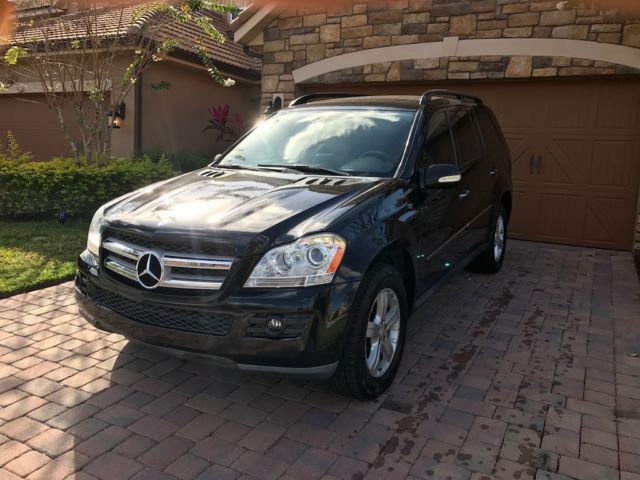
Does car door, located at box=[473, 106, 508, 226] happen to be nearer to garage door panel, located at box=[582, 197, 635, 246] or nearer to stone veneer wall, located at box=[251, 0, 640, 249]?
stone veneer wall, located at box=[251, 0, 640, 249]

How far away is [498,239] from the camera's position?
6340mm

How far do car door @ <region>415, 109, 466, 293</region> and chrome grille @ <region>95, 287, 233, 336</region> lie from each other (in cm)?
153

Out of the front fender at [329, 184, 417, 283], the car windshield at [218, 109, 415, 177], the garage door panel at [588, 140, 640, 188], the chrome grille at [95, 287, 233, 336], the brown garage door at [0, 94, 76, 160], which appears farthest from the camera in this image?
the brown garage door at [0, 94, 76, 160]

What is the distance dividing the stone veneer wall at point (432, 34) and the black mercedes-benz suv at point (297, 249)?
12.7 feet

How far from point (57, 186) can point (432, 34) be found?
5945 millimetres

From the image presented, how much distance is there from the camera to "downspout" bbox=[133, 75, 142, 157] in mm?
11250

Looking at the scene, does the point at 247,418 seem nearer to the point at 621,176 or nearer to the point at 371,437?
the point at 371,437

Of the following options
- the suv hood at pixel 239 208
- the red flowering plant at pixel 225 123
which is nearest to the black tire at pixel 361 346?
the suv hood at pixel 239 208

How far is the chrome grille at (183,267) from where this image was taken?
2.82 meters

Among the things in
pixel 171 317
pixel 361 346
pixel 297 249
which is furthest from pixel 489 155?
pixel 171 317

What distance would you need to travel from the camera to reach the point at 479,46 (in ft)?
25.7

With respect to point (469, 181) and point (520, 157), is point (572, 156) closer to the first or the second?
point (520, 157)

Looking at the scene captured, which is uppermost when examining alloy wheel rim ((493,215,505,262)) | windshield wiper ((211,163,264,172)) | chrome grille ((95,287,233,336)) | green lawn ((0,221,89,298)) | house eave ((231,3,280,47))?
house eave ((231,3,280,47))

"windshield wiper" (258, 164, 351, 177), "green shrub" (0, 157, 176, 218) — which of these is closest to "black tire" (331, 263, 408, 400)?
"windshield wiper" (258, 164, 351, 177)
